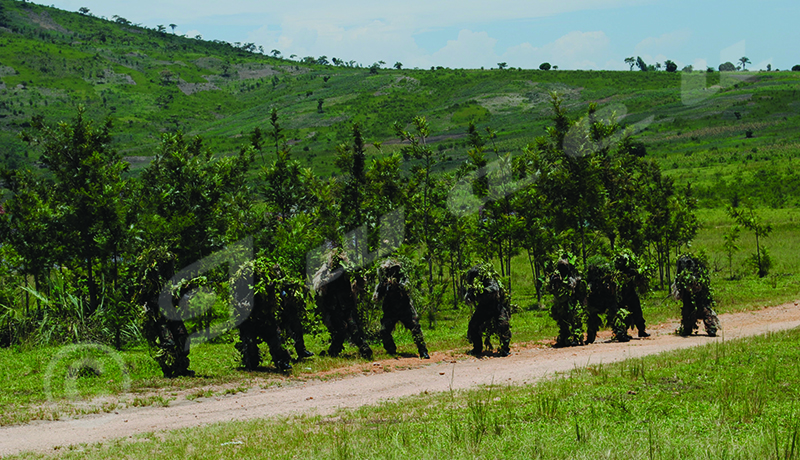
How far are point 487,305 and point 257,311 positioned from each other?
21.7 feet

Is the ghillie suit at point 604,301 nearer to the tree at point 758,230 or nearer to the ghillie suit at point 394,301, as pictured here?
the ghillie suit at point 394,301

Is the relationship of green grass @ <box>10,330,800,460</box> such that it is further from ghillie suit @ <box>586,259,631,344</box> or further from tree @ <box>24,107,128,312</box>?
tree @ <box>24,107,128,312</box>

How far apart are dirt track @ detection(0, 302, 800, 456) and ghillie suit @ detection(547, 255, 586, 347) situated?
0.69m

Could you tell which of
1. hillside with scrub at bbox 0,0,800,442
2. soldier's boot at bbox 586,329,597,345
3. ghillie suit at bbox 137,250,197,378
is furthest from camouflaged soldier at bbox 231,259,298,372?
soldier's boot at bbox 586,329,597,345

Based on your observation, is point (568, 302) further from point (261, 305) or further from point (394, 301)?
point (261, 305)

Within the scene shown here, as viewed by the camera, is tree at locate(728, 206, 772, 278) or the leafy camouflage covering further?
tree at locate(728, 206, 772, 278)

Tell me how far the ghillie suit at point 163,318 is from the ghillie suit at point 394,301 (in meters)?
5.56

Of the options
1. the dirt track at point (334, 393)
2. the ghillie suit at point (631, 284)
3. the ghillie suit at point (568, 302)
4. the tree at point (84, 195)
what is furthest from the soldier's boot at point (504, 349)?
the tree at point (84, 195)

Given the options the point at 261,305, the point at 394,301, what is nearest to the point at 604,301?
the point at 394,301

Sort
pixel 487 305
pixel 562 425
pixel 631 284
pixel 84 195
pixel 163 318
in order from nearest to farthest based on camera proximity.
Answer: pixel 562 425, pixel 163 318, pixel 487 305, pixel 631 284, pixel 84 195

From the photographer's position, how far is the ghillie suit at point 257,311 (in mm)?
15828

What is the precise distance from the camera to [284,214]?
→ 33594mm

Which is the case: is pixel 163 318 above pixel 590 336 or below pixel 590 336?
above

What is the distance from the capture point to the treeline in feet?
81.1
